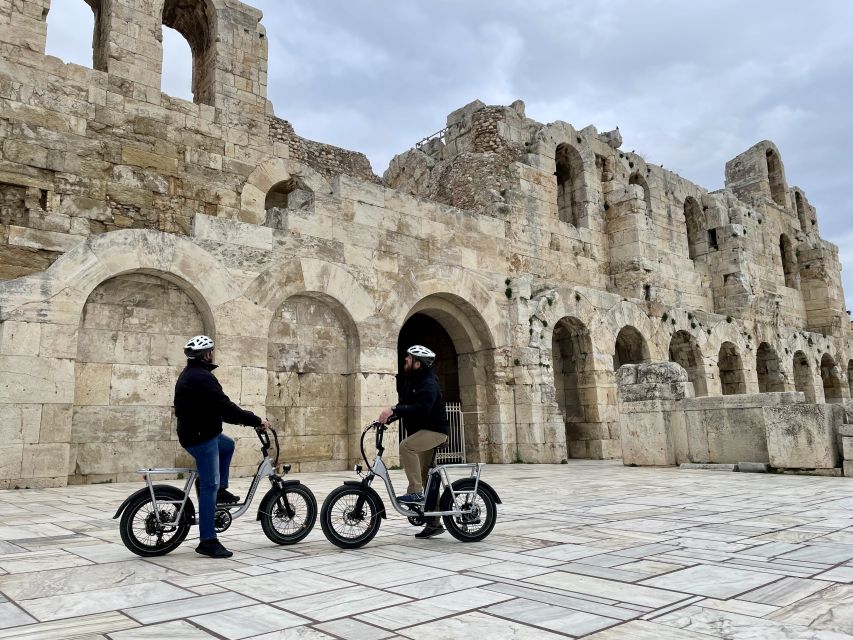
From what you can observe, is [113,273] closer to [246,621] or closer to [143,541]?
[143,541]

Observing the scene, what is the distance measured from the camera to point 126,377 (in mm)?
10391

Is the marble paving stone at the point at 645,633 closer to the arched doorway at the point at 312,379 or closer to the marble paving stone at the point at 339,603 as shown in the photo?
the marble paving stone at the point at 339,603

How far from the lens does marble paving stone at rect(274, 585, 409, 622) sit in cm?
312

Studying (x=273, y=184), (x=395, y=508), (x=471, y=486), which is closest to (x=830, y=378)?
(x=273, y=184)

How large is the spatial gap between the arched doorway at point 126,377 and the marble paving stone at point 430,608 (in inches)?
322

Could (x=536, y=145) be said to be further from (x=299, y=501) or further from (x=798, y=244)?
(x=798, y=244)

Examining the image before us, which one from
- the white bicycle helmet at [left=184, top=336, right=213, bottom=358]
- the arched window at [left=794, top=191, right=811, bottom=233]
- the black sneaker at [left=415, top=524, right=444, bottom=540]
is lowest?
the black sneaker at [left=415, top=524, right=444, bottom=540]

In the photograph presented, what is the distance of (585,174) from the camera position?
20203 mm

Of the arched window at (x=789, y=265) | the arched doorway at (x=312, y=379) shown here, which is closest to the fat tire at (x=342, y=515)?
the arched doorway at (x=312, y=379)

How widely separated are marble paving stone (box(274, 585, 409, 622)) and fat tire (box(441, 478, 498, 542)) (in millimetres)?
1661

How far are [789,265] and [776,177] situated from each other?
4404 millimetres

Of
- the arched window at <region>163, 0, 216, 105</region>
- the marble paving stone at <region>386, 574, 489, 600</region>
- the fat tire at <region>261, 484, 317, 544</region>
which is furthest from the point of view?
the arched window at <region>163, 0, 216, 105</region>

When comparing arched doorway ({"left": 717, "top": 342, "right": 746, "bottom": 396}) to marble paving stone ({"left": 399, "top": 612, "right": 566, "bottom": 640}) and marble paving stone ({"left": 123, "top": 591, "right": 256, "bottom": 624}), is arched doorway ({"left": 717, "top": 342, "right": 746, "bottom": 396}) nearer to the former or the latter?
marble paving stone ({"left": 399, "top": 612, "right": 566, "bottom": 640})

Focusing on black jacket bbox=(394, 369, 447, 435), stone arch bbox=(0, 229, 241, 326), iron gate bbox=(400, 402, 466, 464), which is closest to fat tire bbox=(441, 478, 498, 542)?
black jacket bbox=(394, 369, 447, 435)
